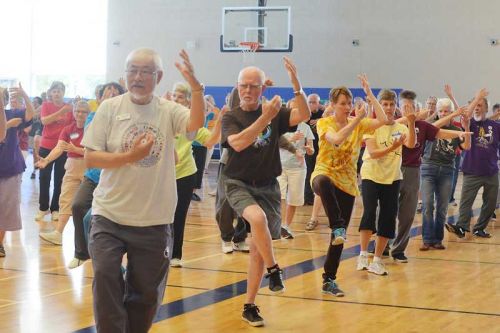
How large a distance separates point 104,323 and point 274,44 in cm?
1855

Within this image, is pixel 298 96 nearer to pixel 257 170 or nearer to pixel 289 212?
pixel 257 170

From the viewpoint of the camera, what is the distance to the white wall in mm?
21641

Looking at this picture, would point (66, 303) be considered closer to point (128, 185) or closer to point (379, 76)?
point (128, 185)

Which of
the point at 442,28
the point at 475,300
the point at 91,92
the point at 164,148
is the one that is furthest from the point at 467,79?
the point at 164,148

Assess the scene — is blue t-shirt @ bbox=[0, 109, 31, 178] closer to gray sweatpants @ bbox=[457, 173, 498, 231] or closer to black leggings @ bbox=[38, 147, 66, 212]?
black leggings @ bbox=[38, 147, 66, 212]

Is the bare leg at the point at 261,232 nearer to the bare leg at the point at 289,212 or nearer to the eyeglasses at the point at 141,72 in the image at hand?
the eyeglasses at the point at 141,72

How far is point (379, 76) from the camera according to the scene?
2242cm

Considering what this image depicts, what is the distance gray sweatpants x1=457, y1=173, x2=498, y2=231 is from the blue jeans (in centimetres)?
112

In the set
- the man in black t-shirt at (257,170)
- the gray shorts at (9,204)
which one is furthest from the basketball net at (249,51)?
the man in black t-shirt at (257,170)

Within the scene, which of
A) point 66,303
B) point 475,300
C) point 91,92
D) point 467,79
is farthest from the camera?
point 91,92

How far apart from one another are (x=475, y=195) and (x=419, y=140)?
2584 mm

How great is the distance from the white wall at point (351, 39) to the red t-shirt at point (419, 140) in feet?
45.6

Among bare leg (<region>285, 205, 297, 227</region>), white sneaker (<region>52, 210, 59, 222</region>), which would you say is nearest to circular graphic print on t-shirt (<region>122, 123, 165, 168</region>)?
bare leg (<region>285, 205, 297, 227</region>)

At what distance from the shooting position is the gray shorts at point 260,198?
5.54 metres
